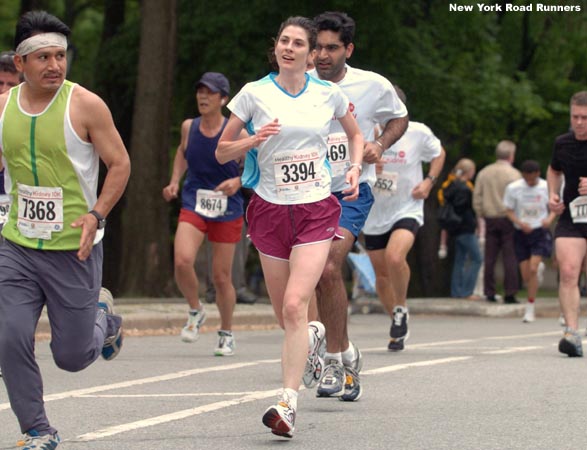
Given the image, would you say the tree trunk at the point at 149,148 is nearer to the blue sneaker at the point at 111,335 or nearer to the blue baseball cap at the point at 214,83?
the blue baseball cap at the point at 214,83

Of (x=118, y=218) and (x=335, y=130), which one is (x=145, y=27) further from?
(x=335, y=130)

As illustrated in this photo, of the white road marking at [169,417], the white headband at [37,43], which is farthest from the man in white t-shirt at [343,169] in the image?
the white headband at [37,43]

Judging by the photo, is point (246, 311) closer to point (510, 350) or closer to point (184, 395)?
point (510, 350)

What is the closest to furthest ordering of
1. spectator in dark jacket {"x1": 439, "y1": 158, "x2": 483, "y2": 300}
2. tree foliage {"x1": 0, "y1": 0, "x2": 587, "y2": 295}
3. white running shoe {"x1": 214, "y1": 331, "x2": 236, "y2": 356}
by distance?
white running shoe {"x1": 214, "y1": 331, "x2": 236, "y2": 356} < tree foliage {"x1": 0, "y1": 0, "x2": 587, "y2": 295} < spectator in dark jacket {"x1": 439, "y1": 158, "x2": 483, "y2": 300}

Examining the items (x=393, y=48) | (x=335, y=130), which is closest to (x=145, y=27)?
(x=393, y=48)

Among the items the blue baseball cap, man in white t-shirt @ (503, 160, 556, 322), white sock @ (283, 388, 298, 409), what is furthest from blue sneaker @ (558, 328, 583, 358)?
man in white t-shirt @ (503, 160, 556, 322)

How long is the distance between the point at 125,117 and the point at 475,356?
1490cm

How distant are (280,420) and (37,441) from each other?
1.18 m

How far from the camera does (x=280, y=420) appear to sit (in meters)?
7.14

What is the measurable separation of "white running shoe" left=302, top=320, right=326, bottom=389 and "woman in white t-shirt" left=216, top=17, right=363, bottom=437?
27cm

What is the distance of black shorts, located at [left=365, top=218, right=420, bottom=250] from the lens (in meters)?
13.2

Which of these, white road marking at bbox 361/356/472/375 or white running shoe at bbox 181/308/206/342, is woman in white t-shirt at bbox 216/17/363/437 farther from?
white running shoe at bbox 181/308/206/342

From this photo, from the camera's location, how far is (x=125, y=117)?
2600cm

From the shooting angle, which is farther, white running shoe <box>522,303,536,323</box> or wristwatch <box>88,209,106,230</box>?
white running shoe <box>522,303,536,323</box>
